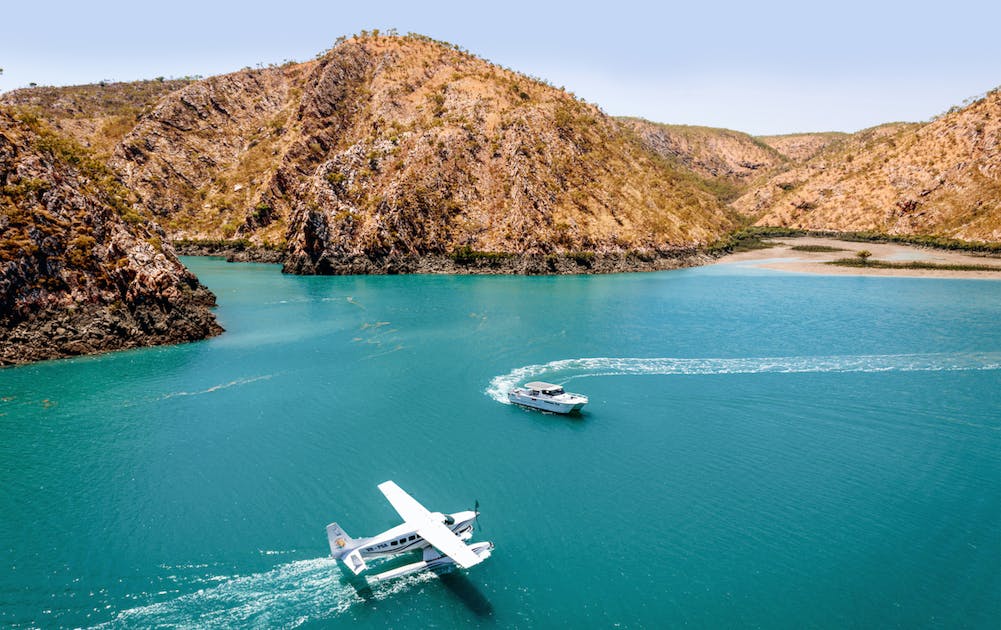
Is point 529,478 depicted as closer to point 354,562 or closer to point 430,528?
point 430,528

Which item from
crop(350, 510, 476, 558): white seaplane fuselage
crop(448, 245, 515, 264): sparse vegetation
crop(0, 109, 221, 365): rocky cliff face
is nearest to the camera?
crop(350, 510, 476, 558): white seaplane fuselage

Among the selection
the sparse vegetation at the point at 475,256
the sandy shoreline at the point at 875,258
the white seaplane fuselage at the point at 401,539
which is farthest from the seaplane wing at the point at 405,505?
the sandy shoreline at the point at 875,258

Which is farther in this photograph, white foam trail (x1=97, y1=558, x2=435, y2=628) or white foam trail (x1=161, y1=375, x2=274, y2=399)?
white foam trail (x1=161, y1=375, x2=274, y2=399)

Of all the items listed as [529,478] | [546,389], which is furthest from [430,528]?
[546,389]

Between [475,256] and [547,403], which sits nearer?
[547,403]

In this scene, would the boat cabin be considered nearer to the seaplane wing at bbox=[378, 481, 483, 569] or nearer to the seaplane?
the seaplane wing at bbox=[378, 481, 483, 569]

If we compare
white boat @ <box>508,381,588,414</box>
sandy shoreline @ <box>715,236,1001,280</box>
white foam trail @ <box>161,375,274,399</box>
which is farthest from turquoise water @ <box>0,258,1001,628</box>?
sandy shoreline @ <box>715,236,1001,280</box>

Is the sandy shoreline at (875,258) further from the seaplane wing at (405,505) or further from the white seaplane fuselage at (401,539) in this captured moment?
the seaplane wing at (405,505)

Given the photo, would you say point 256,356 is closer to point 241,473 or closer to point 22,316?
point 22,316
